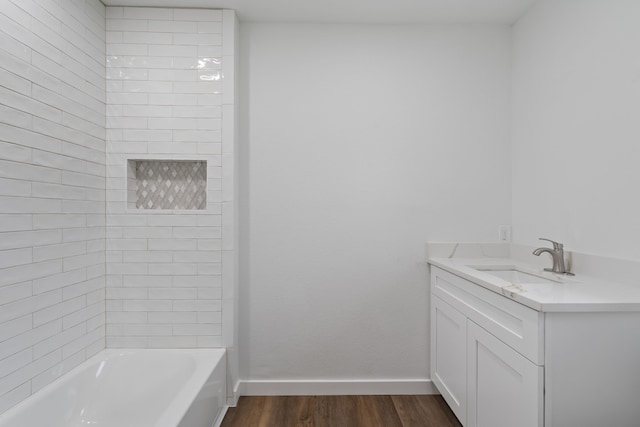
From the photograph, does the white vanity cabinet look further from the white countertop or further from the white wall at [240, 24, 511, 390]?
the white wall at [240, 24, 511, 390]

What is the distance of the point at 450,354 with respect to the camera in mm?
2076

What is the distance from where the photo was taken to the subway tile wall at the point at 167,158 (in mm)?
2260

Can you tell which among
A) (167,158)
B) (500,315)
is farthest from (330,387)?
(167,158)

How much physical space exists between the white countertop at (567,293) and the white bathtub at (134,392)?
4.65 ft

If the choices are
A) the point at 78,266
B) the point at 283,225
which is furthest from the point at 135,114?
the point at 283,225

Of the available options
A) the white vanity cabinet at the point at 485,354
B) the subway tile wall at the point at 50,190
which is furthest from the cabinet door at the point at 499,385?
the subway tile wall at the point at 50,190

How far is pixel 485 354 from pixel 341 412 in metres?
1.01

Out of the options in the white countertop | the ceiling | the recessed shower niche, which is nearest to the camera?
the white countertop

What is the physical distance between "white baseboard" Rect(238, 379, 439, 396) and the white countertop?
96 cm

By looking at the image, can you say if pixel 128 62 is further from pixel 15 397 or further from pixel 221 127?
pixel 15 397

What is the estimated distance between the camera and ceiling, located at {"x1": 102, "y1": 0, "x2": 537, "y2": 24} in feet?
7.20


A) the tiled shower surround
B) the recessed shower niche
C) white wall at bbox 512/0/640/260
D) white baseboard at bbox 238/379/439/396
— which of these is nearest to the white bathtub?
the tiled shower surround

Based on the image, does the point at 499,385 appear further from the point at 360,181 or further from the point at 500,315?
the point at 360,181

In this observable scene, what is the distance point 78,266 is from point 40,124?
0.76 m
